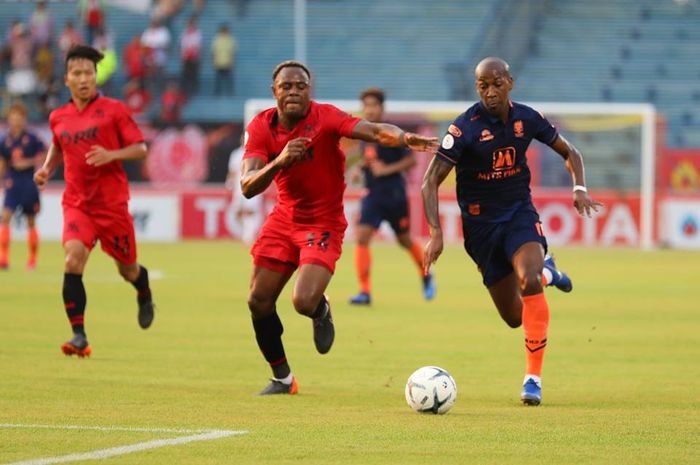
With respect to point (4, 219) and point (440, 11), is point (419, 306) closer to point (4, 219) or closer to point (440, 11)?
point (4, 219)

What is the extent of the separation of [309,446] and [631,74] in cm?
3423

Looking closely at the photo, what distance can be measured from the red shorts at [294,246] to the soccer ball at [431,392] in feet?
3.95

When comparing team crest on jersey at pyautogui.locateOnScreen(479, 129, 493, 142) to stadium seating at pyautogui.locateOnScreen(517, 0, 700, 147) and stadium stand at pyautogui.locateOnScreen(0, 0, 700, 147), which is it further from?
stadium seating at pyautogui.locateOnScreen(517, 0, 700, 147)

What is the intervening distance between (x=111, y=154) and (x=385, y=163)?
6831 mm

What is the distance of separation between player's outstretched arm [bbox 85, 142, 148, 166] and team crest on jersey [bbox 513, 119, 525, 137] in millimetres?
3794

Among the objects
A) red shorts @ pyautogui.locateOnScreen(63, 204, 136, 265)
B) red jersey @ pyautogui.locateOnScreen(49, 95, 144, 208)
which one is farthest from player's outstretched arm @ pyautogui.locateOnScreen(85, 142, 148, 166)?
red shorts @ pyautogui.locateOnScreen(63, 204, 136, 265)

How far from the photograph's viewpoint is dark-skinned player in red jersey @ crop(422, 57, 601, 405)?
10375mm

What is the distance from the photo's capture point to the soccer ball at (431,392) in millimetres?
9625

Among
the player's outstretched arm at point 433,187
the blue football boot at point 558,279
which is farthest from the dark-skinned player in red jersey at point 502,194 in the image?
the blue football boot at point 558,279

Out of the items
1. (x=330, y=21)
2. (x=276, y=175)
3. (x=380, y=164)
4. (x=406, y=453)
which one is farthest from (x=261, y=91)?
(x=406, y=453)

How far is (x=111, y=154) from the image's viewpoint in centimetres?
1294

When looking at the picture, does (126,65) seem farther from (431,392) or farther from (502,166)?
(431,392)

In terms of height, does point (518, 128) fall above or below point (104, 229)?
above

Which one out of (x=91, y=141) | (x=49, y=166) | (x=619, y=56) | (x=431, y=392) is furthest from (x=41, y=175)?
(x=619, y=56)
